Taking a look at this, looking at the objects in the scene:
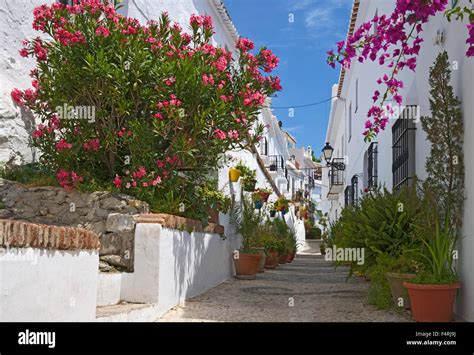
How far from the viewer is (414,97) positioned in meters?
7.90

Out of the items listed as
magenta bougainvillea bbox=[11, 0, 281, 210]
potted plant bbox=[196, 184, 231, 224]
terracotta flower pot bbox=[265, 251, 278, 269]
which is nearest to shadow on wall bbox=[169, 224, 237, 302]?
potted plant bbox=[196, 184, 231, 224]

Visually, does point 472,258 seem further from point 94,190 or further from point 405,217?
point 94,190

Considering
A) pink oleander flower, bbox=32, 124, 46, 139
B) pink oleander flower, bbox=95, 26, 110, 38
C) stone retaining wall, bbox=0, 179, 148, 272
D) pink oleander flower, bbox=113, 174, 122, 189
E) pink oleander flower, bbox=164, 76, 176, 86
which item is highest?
pink oleander flower, bbox=95, 26, 110, 38

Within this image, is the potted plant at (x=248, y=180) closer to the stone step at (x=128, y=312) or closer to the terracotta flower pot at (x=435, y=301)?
the stone step at (x=128, y=312)

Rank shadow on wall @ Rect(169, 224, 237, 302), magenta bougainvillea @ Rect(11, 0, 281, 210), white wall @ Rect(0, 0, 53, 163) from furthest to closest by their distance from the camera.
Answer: white wall @ Rect(0, 0, 53, 163), shadow on wall @ Rect(169, 224, 237, 302), magenta bougainvillea @ Rect(11, 0, 281, 210)

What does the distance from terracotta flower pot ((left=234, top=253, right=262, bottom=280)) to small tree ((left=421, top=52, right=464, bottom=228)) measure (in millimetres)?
4703

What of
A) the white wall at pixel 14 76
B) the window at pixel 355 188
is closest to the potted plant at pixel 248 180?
the window at pixel 355 188

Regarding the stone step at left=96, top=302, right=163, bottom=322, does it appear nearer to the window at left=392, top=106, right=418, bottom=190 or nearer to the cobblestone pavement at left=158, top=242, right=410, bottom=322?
the cobblestone pavement at left=158, top=242, right=410, bottom=322

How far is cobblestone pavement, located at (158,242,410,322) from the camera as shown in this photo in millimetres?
5887

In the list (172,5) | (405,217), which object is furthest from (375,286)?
(172,5)

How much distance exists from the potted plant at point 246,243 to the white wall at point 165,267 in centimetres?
212

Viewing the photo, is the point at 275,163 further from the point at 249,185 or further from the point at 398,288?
the point at 398,288
